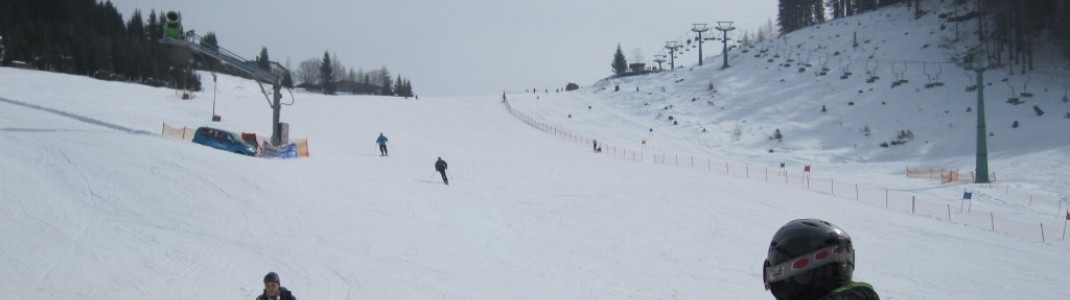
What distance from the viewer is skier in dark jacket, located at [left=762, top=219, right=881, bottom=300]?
8.17 feet

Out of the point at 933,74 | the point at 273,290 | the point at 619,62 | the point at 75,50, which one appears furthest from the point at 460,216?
the point at 619,62

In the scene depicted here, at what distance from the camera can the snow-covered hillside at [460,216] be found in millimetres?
12883

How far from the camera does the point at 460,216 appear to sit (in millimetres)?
19562

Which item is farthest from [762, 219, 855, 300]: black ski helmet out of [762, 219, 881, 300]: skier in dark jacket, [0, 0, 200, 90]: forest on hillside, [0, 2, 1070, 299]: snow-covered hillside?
[0, 0, 200, 90]: forest on hillside

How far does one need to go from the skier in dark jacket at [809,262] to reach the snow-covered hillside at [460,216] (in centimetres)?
1006

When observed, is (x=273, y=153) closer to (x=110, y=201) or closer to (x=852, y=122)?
(x=110, y=201)

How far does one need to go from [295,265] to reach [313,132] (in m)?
29.6

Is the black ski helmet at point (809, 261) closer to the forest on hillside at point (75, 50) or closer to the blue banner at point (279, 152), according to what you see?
the blue banner at point (279, 152)

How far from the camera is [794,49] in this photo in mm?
83312

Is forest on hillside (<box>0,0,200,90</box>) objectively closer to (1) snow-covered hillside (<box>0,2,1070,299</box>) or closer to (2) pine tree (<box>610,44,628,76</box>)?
(1) snow-covered hillside (<box>0,2,1070,299</box>)

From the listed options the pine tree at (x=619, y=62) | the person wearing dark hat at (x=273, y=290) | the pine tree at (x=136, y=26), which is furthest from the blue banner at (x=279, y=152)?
the pine tree at (x=619, y=62)

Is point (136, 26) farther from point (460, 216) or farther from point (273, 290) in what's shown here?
point (273, 290)

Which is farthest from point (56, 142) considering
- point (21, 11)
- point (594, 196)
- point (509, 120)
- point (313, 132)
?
point (21, 11)

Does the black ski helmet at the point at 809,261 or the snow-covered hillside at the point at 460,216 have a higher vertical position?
the black ski helmet at the point at 809,261
